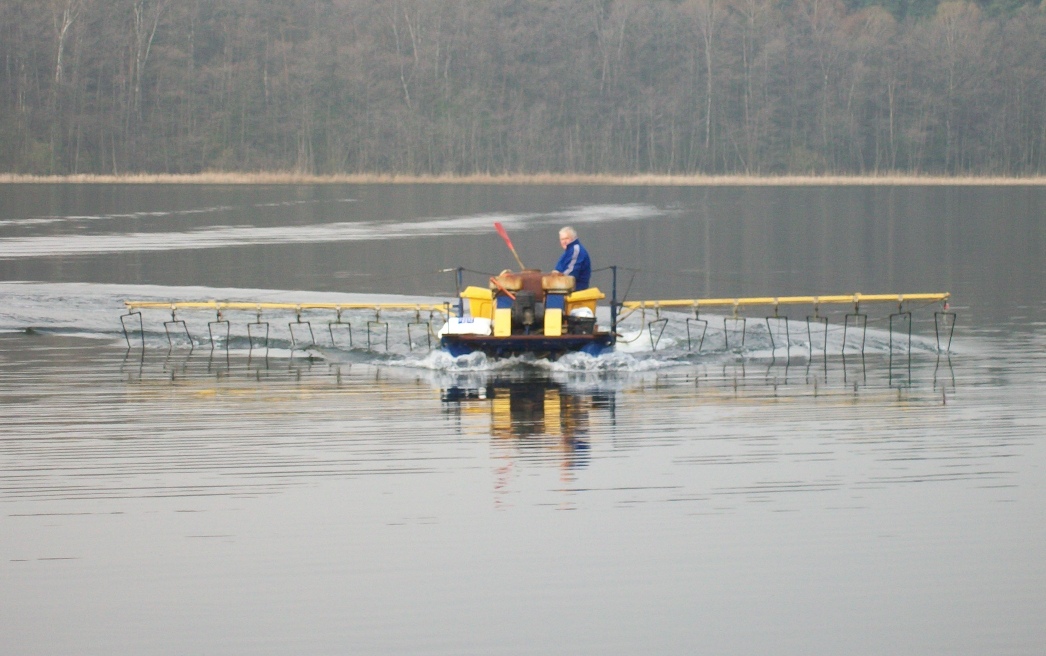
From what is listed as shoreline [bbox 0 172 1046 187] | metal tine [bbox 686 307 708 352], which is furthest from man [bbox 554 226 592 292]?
shoreline [bbox 0 172 1046 187]

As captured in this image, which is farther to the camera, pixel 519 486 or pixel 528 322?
pixel 528 322

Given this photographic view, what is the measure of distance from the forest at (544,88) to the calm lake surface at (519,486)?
237 ft

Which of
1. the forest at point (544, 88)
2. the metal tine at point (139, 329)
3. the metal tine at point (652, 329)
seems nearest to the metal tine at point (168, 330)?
the metal tine at point (139, 329)

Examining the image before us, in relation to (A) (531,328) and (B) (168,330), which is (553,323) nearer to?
(A) (531,328)

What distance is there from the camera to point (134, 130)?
312 feet

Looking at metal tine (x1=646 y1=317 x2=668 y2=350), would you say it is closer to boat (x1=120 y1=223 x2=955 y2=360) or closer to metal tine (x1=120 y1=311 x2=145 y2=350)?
boat (x1=120 y1=223 x2=955 y2=360)

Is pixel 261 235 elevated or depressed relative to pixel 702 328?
elevated

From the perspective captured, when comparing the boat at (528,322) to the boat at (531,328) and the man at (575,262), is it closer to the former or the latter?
the boat at (531,328)

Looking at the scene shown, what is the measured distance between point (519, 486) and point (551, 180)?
7852 centimetres

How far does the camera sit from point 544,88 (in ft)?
336

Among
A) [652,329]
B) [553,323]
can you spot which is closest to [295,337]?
[553,323]

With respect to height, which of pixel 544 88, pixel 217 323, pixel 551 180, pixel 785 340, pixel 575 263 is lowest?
pixel 785 340

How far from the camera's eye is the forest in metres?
96.1

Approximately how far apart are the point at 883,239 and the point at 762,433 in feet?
99.8
